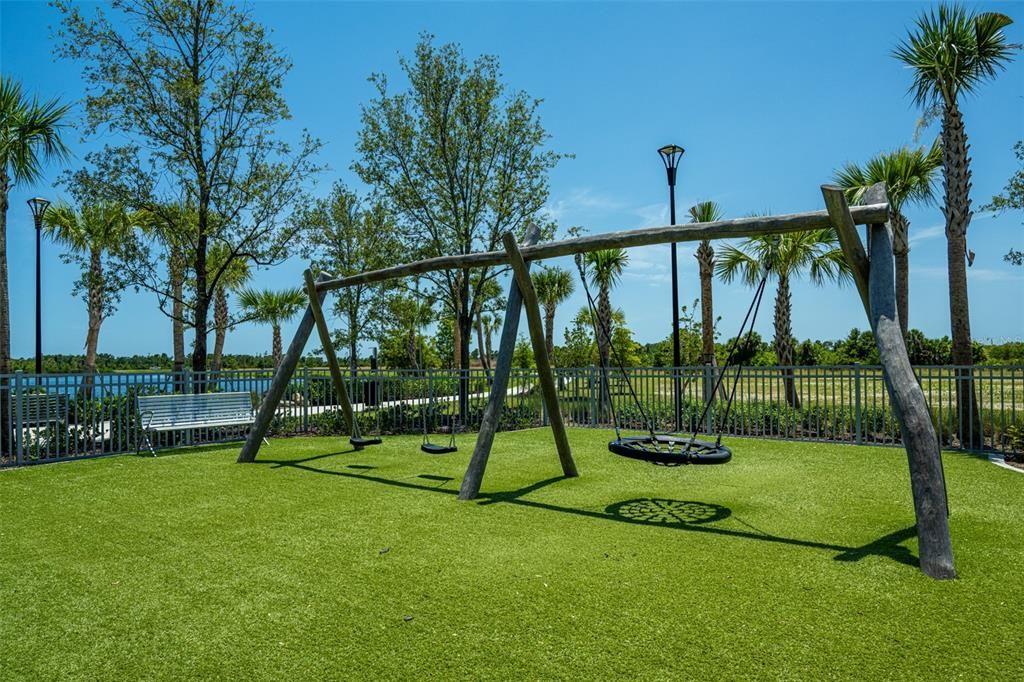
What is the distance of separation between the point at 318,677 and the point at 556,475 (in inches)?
198

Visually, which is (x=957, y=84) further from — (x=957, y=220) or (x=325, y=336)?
(x=325, y=336)

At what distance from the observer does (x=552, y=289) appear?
3359 cm

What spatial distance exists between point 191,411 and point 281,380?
239cm

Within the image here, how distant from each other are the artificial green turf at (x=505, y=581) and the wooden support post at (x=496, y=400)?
0.27 metres

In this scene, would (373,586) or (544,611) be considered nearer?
(544,611)

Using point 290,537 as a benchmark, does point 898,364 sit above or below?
above

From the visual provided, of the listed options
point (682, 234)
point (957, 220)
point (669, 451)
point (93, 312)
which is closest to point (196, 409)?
point (669, 451)

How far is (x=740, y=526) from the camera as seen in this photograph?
203 inches

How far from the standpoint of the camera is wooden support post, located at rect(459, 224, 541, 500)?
6.32 metres

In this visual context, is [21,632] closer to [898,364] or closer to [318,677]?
[318,677]

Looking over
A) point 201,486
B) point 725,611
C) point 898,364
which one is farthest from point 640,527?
point 201,486

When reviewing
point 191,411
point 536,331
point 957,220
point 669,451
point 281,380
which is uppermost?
point 957,220

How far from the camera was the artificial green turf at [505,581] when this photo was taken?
289 cm

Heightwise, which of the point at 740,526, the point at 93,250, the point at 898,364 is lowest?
the point at 740,526
